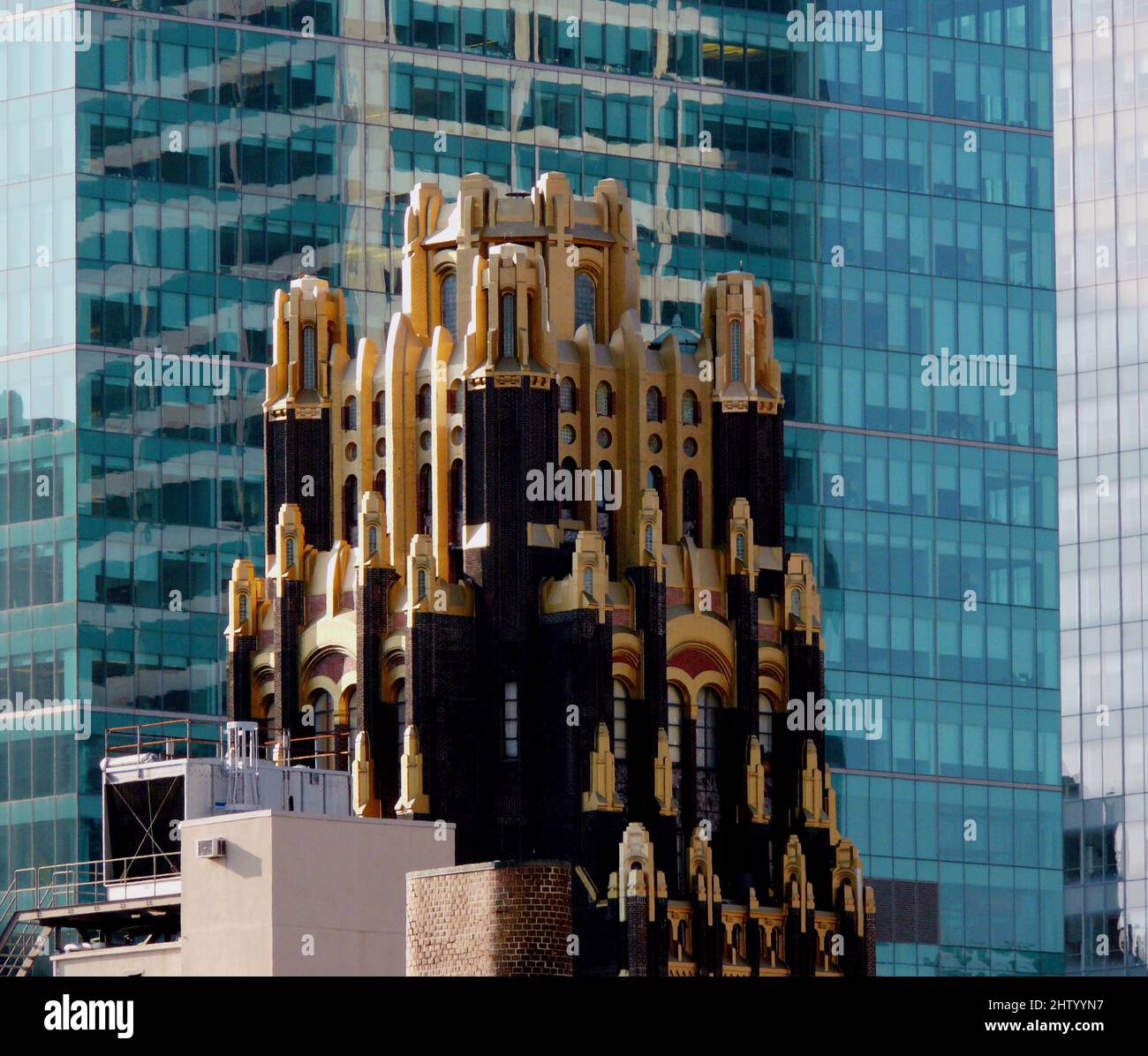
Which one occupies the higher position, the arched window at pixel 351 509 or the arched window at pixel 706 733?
the arched window at pixel 351 509

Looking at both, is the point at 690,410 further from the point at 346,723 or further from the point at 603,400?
the point at 346,723

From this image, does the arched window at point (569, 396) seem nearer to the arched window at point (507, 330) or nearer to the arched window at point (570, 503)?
the arched window at point (570, 503)

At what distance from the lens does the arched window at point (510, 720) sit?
122 meters

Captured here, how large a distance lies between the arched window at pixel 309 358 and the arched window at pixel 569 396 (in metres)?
8.71

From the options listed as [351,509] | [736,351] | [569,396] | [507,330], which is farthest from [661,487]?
[351,509]

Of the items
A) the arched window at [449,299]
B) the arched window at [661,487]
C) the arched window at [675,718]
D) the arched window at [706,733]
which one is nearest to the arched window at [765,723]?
the arched window at [706,733]

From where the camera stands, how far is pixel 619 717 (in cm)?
12338

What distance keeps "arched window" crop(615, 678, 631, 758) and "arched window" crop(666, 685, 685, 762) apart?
1476 mm

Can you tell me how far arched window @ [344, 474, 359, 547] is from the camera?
12875 centimetres

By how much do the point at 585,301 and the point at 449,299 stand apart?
185 inches

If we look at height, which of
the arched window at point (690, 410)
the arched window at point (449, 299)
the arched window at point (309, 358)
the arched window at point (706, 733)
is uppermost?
the arched window at point (449, 299)
